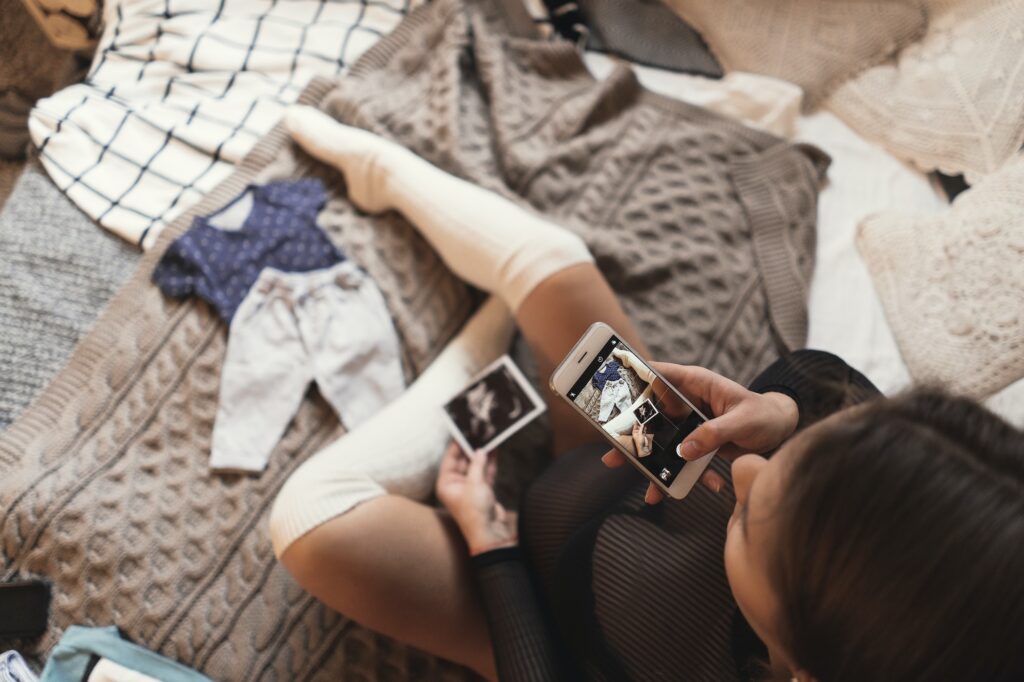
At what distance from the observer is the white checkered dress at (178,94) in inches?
44.9

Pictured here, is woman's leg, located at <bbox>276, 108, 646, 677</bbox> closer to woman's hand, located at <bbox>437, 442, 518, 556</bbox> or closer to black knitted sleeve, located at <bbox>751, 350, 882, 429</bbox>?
woman's hand, located at <bbox>437, 442, 518, 556</bbox>

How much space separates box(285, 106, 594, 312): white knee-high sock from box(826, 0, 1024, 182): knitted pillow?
620mm

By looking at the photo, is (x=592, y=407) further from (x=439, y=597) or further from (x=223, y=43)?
(x=223, y=43)

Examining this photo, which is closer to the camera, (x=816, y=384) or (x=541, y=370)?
(x=816, y=384)

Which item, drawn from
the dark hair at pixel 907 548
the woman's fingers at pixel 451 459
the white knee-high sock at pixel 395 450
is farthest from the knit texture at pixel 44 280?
the dark hair at pixel 907 548

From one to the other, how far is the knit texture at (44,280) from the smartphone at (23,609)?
251mm

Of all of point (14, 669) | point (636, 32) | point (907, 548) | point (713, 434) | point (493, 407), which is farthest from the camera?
point (636, 32)

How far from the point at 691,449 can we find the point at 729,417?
0.15 ft

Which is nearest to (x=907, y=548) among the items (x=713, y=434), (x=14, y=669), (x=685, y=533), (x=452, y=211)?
(x=713, y=434)

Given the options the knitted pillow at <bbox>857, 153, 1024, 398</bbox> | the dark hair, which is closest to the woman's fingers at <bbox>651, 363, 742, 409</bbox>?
the dark hair

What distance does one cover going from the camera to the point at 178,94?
122 cm

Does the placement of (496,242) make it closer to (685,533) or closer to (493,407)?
(493,407)

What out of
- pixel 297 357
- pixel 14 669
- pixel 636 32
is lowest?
pixel 14 669

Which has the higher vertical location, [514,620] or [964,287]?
[964,287]
